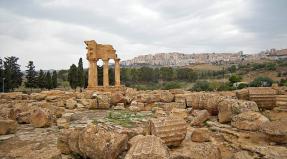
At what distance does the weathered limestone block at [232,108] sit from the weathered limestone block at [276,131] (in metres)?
1.92

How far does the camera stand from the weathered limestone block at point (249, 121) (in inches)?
290

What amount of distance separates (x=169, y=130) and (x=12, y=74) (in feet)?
127

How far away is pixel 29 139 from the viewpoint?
7117 mm

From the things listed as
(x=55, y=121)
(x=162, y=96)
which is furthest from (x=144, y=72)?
(x=55, y=121)

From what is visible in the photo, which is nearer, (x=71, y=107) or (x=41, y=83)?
(x=71, y=107)

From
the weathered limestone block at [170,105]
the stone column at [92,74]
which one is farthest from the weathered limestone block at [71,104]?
the stone column at [92,74]

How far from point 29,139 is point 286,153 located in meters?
6.42

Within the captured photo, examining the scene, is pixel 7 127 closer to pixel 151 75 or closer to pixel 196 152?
pixel 196 152

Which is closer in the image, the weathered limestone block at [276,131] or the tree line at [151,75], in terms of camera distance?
the weathered limestone block at [276,131]

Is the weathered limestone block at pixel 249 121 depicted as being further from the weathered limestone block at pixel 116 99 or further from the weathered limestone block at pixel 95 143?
the weathered limestone block at pixel 116 99

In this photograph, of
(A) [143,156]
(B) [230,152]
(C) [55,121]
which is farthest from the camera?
(C) [55,121]

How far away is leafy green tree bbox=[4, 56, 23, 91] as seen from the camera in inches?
1378

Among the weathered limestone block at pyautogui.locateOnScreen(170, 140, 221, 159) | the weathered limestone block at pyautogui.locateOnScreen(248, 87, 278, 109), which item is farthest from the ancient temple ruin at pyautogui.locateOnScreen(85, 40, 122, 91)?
the weathered limestone block at pyautogui.locateOnScreen(170, 140, 221, 159)

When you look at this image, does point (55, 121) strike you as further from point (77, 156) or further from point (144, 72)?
point (144, 72)
